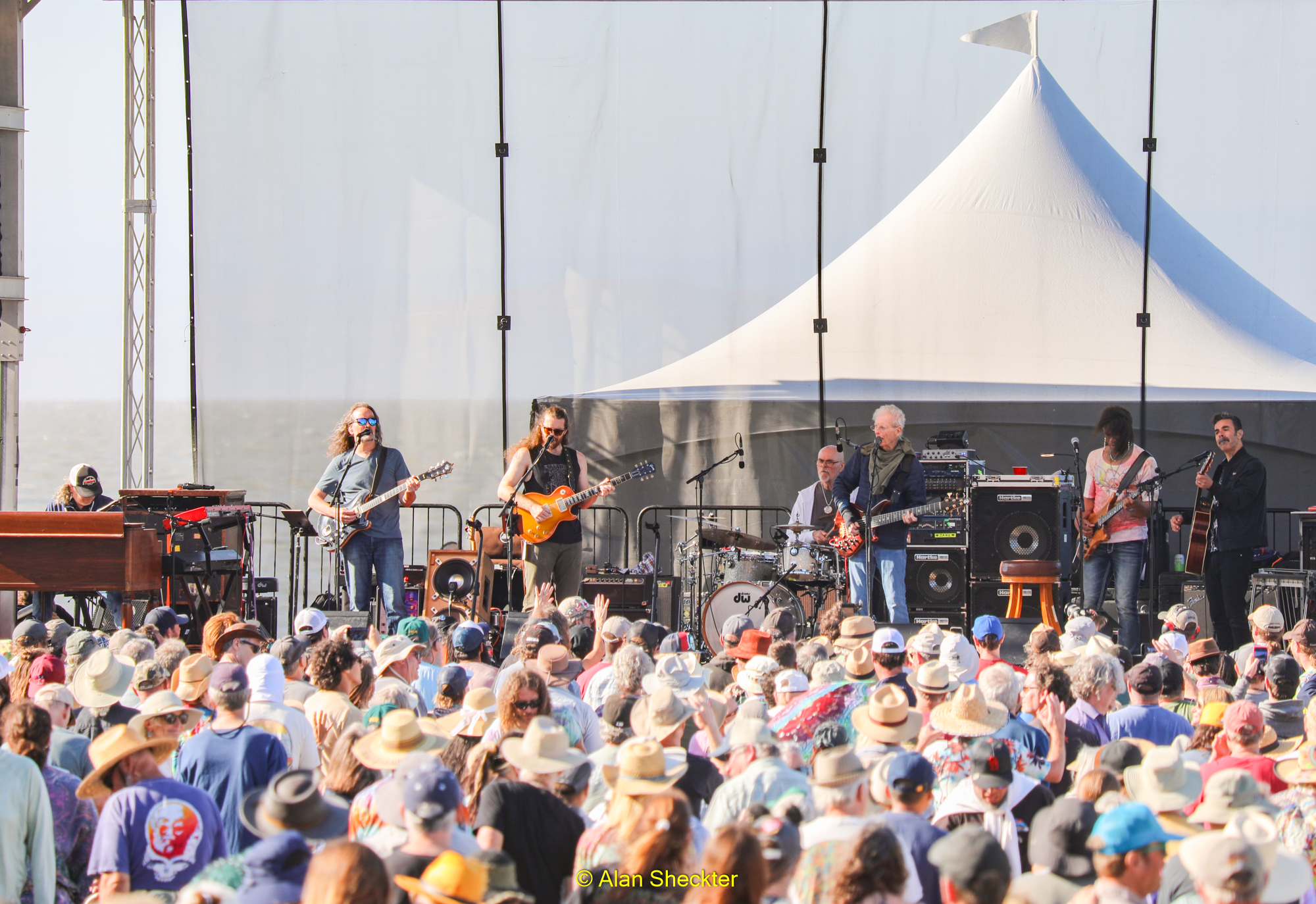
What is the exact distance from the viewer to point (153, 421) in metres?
10.1

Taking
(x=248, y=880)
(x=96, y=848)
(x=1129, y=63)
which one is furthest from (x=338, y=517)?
(x=1129, y=63)

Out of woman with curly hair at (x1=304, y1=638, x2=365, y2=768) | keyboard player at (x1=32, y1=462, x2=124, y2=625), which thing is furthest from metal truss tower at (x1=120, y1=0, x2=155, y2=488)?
woman with curly hair at (x1=304, y1=638, x2=365, y2=768)

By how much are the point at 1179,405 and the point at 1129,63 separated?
2789mm

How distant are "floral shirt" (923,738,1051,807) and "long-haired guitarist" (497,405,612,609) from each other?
4818 millimetres

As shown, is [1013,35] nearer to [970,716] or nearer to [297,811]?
[970,716]

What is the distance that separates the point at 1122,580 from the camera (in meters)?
8.12

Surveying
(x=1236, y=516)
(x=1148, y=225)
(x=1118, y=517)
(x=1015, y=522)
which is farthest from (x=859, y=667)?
(x=1148, y=225)

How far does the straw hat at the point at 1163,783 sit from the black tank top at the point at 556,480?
5.47 m

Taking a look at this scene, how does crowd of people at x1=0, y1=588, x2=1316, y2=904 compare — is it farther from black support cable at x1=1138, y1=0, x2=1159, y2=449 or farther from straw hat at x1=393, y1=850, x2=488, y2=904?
black support cable at x1=1138, y1=0, x2=1159, y2=449

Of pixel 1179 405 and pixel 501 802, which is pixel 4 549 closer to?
pixel 501 802

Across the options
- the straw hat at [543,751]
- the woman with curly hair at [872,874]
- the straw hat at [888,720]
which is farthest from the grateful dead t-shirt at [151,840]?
the straw hat at [888,720]

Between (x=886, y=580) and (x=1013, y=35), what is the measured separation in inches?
200

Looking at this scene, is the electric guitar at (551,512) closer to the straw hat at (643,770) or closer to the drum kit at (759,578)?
the drum kit at (759,578)

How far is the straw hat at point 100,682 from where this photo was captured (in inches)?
178
